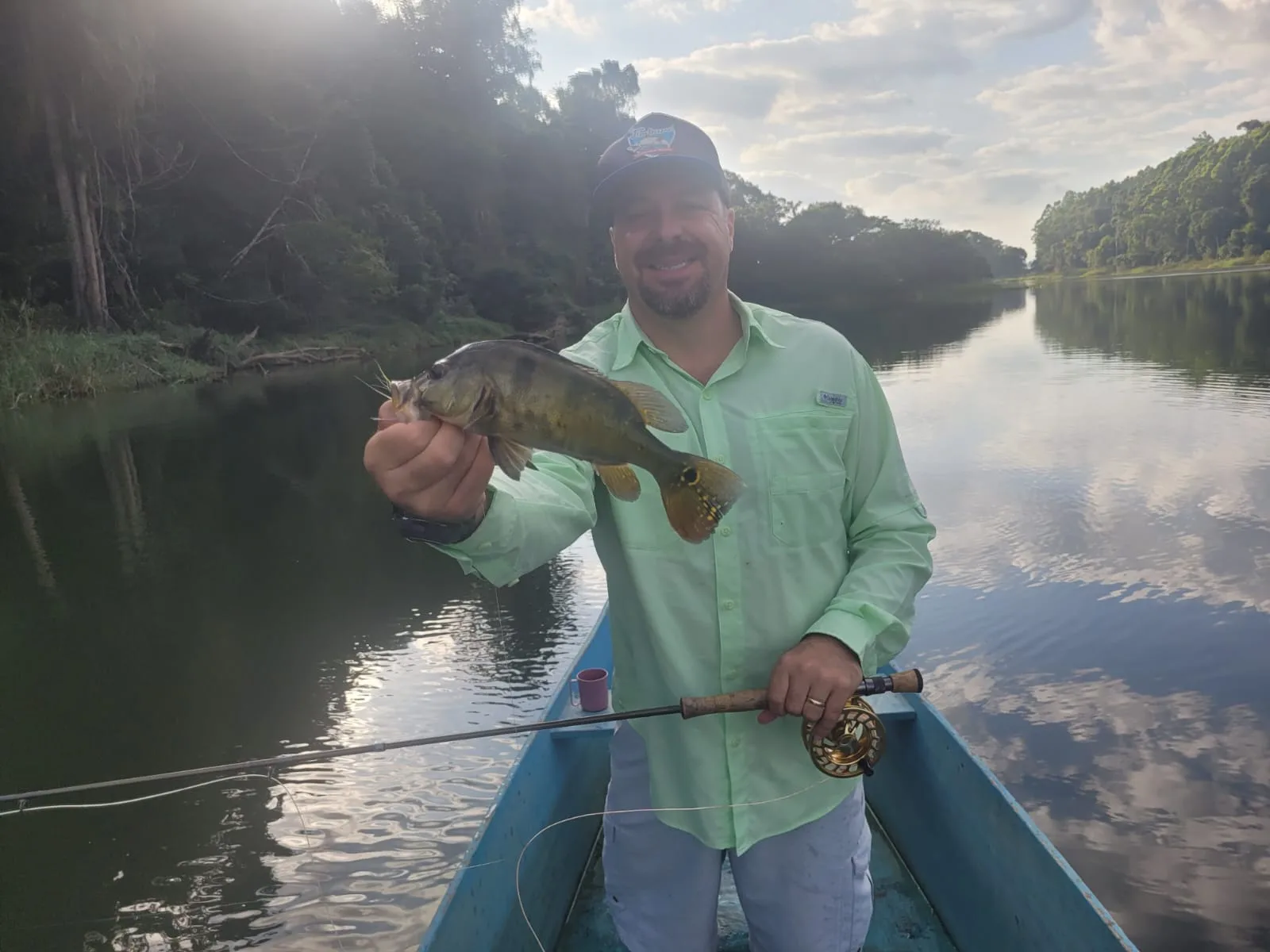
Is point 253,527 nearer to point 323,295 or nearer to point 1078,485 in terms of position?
point 1078,485

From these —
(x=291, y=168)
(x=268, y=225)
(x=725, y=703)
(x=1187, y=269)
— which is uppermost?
(x=291, y=168)

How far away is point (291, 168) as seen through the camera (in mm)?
35125

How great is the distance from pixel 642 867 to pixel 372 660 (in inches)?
196

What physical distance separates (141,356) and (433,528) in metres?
27.5

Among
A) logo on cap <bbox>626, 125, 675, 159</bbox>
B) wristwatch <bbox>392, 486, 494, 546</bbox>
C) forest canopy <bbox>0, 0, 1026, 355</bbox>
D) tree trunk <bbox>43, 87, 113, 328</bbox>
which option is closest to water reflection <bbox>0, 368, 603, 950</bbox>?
wristwatch <bbox>392, 486, 494, 546</bbox>

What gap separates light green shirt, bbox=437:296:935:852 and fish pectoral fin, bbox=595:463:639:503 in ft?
0.65

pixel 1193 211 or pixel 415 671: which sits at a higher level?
pixel 1193 211

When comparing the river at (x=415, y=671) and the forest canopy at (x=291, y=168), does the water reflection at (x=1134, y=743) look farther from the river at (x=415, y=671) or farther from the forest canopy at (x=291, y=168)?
the forest canopy at (x=291, y=168)

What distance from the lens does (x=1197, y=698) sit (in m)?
6.05

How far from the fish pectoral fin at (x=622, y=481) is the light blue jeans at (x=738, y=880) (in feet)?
3.08

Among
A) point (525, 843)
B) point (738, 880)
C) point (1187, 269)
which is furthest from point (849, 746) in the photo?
point (1187, 269)

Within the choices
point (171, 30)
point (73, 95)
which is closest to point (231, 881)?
point (73, 95)

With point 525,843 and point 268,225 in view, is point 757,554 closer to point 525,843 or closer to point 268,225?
point 525,843

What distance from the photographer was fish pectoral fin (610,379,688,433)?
84.9 inches
